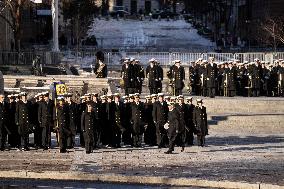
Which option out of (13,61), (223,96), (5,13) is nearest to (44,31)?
(5,13)

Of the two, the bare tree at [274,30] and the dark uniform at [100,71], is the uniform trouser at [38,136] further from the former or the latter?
the bare tree at [274,30]

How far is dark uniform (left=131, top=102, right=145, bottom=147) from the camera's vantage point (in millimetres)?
27328

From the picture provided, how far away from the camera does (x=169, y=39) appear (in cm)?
9725

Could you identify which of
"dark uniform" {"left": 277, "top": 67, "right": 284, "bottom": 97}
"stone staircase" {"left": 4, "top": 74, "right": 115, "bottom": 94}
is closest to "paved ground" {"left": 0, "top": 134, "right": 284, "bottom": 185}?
"stone staircase" {"left": 4, "top": 74, "right": 115, "bottom": 94}

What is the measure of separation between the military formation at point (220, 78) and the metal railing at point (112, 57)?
41.1 ft

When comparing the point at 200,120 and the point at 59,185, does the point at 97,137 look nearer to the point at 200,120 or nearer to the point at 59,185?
the point at 200,120

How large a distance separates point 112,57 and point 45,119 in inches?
1359

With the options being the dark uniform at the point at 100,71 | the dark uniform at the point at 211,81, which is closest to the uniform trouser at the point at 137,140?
the dark uniform at the point at 211,81

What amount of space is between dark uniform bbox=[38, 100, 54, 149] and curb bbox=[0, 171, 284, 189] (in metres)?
4.97

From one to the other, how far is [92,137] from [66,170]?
12.9 ft

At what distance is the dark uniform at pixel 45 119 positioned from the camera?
26.6 m

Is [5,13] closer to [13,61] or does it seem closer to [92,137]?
[13,61]

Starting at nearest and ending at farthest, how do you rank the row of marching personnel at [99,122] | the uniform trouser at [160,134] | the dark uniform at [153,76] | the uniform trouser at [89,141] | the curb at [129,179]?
the curb at [129,179] < the uniform trouser at [89,141] < the row of marching personnel at [99,122] < the uniform trouser at [160,134] < the dark uniform at [153,76]

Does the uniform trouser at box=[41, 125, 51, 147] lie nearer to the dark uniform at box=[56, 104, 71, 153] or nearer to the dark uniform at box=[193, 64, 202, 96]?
the dark uniform at box=[56, 104, 71, 153]
